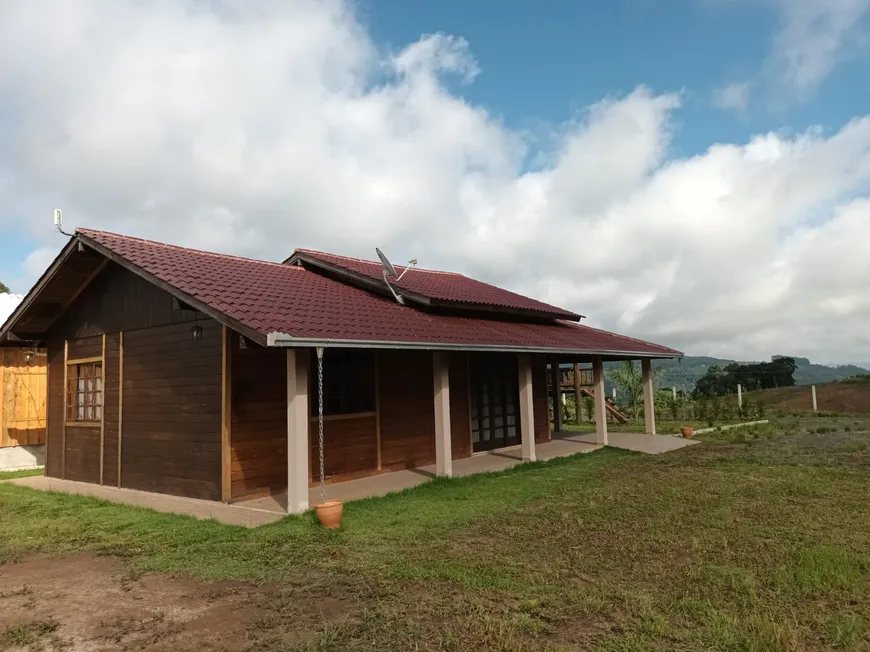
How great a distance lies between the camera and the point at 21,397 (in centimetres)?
1344

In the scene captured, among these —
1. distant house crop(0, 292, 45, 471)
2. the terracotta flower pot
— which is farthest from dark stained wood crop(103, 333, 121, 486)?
the terracotta flower pot

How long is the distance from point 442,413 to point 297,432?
2734mm

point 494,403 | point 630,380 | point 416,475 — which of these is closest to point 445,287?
point 494,403

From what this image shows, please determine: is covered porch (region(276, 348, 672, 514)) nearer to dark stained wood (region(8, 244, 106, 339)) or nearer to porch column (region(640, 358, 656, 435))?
porch column (region(640, 358, 656, 435))

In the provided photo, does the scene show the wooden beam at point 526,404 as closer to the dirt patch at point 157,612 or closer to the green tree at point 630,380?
the dirt patch at point 157,612

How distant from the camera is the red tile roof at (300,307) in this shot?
7246 millimetres

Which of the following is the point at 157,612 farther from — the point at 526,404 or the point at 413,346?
the point at 526,404

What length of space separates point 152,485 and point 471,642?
7.15m

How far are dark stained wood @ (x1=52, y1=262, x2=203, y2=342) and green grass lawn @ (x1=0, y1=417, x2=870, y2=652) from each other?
8.90 feet

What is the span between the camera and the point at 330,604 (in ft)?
13.9

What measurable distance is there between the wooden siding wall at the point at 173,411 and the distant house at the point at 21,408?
547 centimetres

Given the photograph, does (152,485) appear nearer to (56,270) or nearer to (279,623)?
(56,270)

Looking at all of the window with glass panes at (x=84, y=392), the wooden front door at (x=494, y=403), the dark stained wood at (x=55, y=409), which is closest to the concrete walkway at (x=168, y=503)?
the dark stained wood at (x=55, y=409)

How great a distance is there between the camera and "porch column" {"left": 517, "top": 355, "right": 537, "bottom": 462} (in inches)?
424
